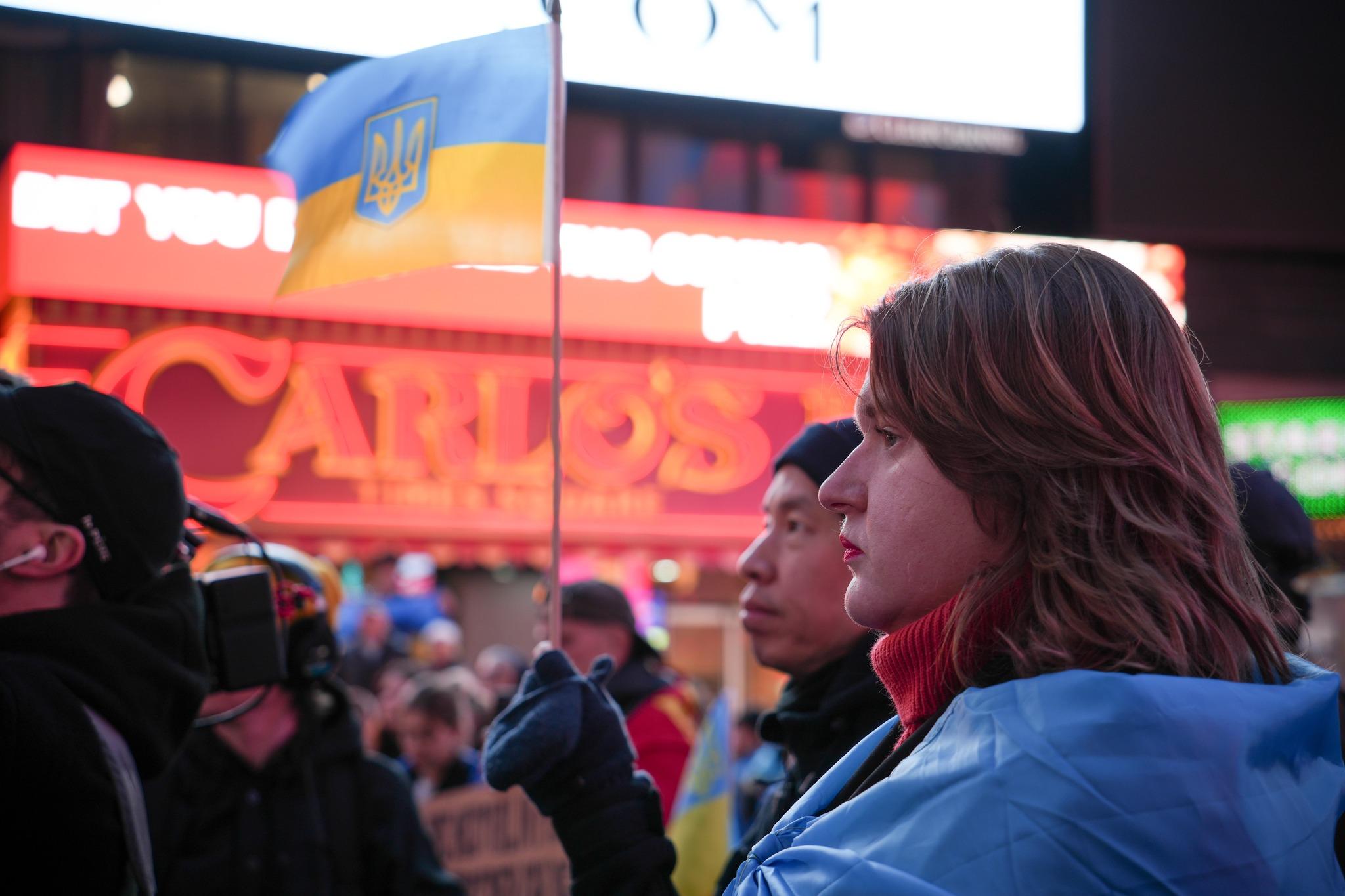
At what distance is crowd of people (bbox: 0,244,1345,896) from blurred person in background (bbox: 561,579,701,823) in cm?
164

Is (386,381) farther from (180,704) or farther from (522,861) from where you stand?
(180,704)

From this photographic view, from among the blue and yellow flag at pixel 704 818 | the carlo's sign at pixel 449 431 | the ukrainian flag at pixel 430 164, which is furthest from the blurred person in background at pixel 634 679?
the carlo's sign at pixel 449 431

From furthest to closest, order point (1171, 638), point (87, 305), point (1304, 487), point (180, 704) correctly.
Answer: point (1304, 487), point (87, 305), point (180, 704), point (1171, 638)

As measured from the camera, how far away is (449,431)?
6992mm

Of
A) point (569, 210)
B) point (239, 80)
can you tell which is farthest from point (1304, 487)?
point (239, 80)

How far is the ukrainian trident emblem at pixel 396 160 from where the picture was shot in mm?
2445

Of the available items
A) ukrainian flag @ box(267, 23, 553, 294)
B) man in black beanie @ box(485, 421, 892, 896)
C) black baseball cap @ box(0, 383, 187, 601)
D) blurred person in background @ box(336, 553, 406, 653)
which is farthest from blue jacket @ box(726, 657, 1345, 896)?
blurred person in background @ box(336, 553, 406, 653)

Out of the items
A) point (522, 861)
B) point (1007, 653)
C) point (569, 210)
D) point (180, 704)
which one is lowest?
point (522, 861)

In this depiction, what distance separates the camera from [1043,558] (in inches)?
46.7

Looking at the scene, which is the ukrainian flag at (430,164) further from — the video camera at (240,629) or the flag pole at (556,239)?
the video camera at (240,629)

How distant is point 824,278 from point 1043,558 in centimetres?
645

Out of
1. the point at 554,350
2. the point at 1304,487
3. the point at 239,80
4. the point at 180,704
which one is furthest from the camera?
the point at 1304,487

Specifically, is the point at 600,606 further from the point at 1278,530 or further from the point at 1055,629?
the point at 1055,629

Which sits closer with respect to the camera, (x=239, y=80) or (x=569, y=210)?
(x=239, y=80)
